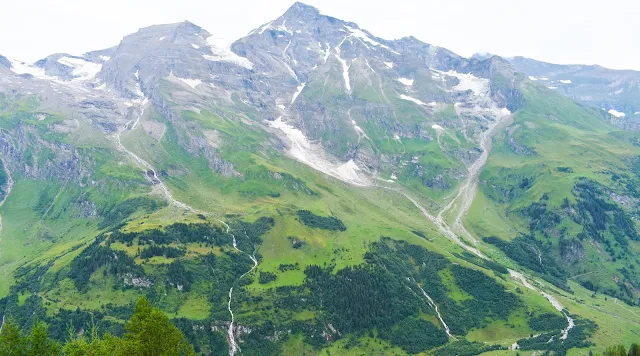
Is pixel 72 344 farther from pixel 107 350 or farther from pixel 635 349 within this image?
pixel 635 349

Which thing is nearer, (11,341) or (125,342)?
(11,341)

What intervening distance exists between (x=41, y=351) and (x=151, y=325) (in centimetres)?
1622

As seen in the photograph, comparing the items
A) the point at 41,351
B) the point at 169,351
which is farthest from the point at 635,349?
the point at 41,351

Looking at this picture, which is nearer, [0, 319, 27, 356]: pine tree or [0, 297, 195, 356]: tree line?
[0, 319, 27, 356]: pine tree

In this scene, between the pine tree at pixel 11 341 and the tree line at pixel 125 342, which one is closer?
the pine tree at pixel 11 341

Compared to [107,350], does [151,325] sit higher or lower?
higher

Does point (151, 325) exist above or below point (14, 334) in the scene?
above

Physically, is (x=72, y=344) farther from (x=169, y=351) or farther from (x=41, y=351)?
(x=169, y=351)

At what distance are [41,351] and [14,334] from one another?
14.9ft

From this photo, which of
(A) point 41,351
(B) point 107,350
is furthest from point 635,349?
(A) point 41,351

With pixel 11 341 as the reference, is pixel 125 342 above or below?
above

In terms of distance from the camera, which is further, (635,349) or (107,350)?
(635,349)

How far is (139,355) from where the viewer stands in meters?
64.9

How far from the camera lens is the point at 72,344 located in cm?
6638
